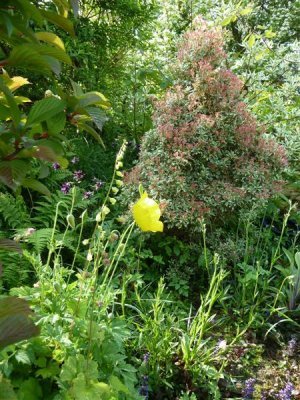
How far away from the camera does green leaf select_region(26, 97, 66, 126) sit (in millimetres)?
822

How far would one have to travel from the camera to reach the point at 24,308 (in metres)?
0.64

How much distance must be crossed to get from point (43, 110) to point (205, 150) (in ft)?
7.58

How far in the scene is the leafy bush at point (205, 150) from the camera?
2.99 m

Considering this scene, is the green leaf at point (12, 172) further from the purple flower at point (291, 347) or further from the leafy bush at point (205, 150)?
the purple flower at point (291, 347)

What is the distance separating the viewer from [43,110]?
825mm

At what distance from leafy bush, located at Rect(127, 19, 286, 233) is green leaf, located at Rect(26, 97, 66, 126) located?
2.08m

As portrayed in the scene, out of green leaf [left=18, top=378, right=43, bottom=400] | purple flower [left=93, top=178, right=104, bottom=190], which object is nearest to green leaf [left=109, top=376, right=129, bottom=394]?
green leaf [left=18, top=378, right=43, bottom=400]

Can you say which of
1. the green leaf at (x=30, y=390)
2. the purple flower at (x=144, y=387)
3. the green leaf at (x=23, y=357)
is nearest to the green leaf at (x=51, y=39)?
the green leaf at (x=23, y=357)

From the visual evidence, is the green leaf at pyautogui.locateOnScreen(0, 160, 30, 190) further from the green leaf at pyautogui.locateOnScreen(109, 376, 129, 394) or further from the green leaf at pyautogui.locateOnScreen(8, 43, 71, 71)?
the green leaf at pyautogui.locateOnScreen(109, 376, 129, 394)

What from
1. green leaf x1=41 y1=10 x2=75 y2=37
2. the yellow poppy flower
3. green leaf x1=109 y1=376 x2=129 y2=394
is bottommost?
green leaf x1=109 y1=376 x2=129 y2=394

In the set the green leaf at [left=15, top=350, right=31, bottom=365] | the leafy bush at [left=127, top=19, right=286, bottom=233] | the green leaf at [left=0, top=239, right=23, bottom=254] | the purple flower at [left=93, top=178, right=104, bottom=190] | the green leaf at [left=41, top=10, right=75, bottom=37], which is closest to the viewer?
the green leaf at [left=0, top=239, right=23, bottom=254]

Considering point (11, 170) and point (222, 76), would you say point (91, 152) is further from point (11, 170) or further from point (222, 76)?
point (11, 170)

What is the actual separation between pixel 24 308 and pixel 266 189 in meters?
2.68

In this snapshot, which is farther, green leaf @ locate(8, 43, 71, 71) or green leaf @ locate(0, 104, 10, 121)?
green leaf @ locate(0, 104, 10, 121)
